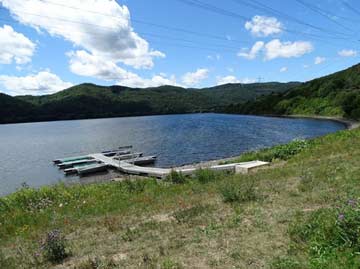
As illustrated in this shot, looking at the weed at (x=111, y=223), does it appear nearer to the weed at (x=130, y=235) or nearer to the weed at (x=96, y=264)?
the weed at (x=130, y=235)

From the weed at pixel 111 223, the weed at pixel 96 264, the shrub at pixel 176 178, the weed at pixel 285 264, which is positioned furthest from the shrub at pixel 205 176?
the weed at pixel 285 264

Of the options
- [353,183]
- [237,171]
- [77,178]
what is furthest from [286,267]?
[77,178]

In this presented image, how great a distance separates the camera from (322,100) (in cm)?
11800

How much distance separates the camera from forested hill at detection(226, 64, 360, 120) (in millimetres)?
94625

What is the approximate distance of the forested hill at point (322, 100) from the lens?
94.6 m

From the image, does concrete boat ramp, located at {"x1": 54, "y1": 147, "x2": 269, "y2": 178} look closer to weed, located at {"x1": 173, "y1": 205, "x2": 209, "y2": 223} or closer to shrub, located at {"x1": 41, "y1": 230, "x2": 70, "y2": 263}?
weed, located at {"x1": 173, "y1": 205, "x2": 209, "y2": 223}

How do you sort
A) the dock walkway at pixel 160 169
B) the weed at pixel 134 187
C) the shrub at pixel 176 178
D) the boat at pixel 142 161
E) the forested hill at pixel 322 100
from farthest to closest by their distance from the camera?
the forested hill at pixel 322 100, the boat at pixel 142 161, the dock walkway at pixel 160 169, the shrub at pixel 176 178, the weed at pixel 134 187

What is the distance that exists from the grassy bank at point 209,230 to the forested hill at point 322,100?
289ft

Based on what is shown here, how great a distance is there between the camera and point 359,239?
158 inches

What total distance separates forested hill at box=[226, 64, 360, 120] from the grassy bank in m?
88.2

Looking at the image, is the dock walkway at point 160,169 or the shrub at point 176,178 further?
the dock walkway at point 160,169

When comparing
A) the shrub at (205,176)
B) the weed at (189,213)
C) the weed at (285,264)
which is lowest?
Result: the shrub at (205,176)

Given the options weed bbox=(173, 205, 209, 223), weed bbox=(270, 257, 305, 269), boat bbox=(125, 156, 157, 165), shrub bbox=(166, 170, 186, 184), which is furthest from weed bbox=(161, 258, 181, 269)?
boat bbox=(125, 156, 157, 165)

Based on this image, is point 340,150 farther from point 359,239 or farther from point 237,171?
point 359,239
